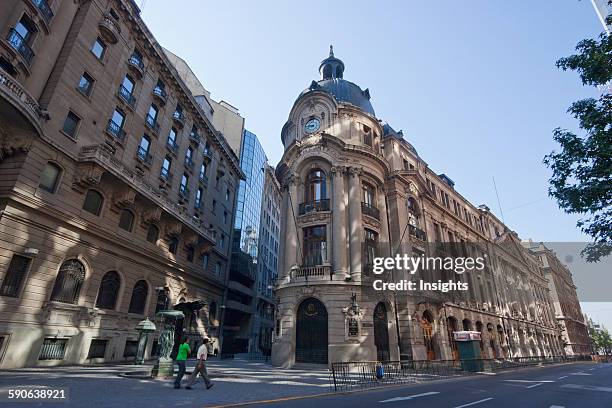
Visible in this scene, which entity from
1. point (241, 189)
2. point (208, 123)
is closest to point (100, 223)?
point (208, 123)

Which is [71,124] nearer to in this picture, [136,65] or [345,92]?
[136,65]

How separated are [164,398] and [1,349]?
11.3m

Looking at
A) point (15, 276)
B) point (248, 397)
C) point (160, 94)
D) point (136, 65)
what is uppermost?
point (136, 65)

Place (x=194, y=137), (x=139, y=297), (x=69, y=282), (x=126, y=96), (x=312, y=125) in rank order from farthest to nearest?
(x=194, y=137) → (x=312, y=125) → (x=126, y=96) → (x=139, y=297) → (x=69, y=282)

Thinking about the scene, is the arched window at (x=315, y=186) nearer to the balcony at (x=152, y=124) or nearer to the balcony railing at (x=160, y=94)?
the balcony at (x=152, y=124)

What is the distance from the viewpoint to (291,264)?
25641mm

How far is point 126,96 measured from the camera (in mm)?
24703

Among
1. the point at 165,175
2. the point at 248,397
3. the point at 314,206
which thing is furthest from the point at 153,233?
the point at 248,397

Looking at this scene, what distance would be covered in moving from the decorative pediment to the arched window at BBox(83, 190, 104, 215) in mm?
760

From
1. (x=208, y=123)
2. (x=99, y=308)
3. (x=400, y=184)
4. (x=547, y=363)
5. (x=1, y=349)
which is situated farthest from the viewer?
(x=547, y=363)

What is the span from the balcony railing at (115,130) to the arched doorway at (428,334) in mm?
28526

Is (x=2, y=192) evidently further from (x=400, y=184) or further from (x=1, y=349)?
(x=400, y=184)

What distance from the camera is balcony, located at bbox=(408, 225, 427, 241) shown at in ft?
101

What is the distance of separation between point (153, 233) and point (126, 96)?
35.1 ft
